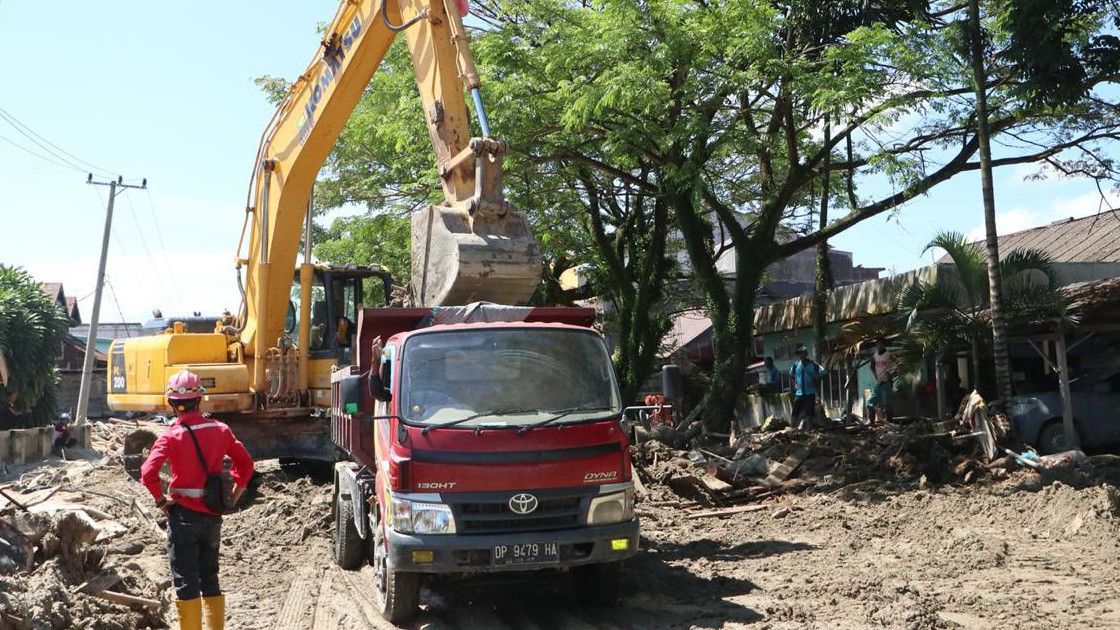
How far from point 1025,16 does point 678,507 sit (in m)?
7.56

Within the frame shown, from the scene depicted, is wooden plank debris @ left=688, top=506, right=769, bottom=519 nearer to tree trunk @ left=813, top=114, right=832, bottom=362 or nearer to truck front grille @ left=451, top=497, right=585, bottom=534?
truck front grille @ left=451, top=497, right=585, bottom=534

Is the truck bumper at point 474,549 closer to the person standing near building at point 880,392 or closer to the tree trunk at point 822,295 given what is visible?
the person standing near building at point 880,392

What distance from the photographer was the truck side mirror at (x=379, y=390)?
26.3ft

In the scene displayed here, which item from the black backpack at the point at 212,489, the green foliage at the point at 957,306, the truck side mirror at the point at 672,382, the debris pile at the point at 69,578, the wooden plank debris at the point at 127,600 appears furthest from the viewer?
the green foliage at the point at 957,306

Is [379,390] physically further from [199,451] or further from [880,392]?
[880,392]

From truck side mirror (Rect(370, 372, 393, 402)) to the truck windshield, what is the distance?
0.79 feet

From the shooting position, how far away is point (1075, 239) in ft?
95.6

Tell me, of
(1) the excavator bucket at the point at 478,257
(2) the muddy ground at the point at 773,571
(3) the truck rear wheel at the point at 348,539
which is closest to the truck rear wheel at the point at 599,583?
(2) the muddy ground at the point at 773,571

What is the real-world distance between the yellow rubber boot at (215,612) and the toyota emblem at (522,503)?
213 centimetres

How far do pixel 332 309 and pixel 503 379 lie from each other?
24.2ft

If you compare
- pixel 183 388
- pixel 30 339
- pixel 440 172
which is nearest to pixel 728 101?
pixel 440 172

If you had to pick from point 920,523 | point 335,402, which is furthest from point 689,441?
point 335,402

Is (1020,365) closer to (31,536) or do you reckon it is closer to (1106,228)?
(1106,228)

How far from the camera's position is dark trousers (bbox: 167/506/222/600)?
7.07m
